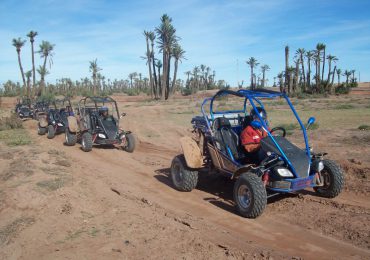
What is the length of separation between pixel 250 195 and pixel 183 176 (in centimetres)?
194

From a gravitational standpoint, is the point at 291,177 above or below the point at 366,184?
above

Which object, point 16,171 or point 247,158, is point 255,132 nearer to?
point 247,158

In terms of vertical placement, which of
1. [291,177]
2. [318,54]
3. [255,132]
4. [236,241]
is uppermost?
[318,54]

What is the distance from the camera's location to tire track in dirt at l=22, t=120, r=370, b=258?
15.6 ft

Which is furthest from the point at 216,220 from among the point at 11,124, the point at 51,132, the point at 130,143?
the point at 11,124

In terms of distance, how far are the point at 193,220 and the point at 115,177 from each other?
11.3ft

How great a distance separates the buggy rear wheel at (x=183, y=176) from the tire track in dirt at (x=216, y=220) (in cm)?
14

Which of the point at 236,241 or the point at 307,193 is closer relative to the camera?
the point at 236,241

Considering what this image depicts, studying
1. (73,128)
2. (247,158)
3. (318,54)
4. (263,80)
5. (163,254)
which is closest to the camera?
(163,254)

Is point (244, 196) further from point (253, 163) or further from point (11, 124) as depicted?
point (11, 124)

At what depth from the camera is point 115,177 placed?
8750 mm

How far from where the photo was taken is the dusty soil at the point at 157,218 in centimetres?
467

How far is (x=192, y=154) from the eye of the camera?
7.34 m

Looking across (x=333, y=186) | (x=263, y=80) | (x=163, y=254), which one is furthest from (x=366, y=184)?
(x=263, y=80)
